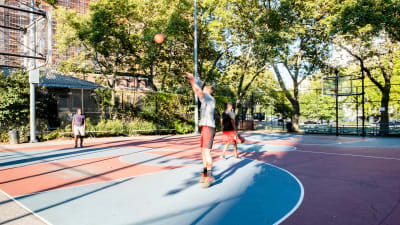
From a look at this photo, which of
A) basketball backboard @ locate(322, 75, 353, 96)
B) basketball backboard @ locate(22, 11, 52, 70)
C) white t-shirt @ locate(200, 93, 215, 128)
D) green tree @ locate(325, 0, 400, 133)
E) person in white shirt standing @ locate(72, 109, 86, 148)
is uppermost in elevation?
green tree @ locate(325, 0, 400, 133)

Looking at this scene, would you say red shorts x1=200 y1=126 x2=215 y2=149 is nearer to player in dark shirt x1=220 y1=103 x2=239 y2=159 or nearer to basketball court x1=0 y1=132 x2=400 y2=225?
basketball court x1=0 y1=132 x2=400 y2=225

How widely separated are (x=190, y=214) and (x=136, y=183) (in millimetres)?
2190

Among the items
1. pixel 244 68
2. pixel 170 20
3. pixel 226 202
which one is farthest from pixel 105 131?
pixel 226 202

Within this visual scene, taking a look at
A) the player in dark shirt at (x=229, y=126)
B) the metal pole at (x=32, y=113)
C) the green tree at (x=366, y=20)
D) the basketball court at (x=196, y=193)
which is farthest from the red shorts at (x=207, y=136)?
the green tree at (x=366, y=20)

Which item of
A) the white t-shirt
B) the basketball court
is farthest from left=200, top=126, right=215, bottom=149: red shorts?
the basketball court

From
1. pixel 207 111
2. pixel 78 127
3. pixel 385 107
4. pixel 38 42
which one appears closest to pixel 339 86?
pixel 385 107

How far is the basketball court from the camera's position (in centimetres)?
400

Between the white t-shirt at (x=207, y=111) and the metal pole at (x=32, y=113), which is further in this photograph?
the metal pole at (x=32, y=113)

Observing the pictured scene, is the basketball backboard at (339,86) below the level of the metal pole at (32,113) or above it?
above

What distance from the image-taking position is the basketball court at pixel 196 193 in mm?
3998

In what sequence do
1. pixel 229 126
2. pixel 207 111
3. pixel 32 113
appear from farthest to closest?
pixel 32 113 → pixel 229 126 → pixel 207 111

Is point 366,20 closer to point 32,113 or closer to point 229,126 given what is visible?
point 229,126

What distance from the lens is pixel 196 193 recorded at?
515cm

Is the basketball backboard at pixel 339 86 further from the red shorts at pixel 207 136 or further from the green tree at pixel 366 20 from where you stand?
the red shorts at pixel 207 136
